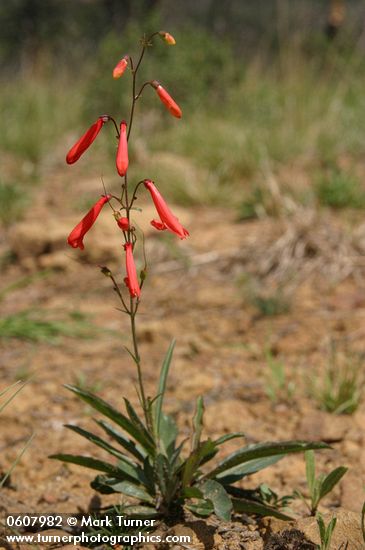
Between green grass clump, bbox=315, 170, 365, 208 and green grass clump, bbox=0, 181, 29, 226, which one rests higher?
green grass clump, bbox=0, 181, 29, 226

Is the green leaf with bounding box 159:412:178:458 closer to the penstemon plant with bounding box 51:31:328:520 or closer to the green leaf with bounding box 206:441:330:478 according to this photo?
the penstemon plant with bounding box 51:31:328:520

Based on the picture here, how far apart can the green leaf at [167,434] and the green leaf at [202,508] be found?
0.63 ft

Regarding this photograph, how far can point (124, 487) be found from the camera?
1.89 meters

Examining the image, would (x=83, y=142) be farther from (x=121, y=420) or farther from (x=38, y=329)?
(x=38, y=329)

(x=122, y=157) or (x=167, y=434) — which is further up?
(x=122, y=157)

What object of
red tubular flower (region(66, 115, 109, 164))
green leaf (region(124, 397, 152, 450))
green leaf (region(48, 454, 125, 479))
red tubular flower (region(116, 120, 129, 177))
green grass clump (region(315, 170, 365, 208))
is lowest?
green leaf (region(48, 454, 125, 479))

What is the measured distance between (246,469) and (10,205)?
3660 millimetres

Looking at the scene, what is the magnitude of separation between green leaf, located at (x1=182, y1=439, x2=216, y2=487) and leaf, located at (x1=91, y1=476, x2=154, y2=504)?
12cm

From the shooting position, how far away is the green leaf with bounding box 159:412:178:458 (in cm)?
201

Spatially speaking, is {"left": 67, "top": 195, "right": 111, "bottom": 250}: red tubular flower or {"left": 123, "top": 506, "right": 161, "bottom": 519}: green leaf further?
{"left": 123, "top": 506, "right": 161, "bottom": 519}: green leaf

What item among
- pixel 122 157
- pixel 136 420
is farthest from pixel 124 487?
pixel 122 157

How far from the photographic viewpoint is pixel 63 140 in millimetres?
7277

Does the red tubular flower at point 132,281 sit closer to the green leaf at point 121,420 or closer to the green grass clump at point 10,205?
the green leaf at point 121,420

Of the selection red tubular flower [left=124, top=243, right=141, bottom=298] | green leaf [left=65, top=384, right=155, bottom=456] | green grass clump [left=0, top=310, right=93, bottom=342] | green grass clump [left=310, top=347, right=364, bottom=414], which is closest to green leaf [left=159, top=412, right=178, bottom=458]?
green leaf [left=65, top=384, right=155, bottom=456]
